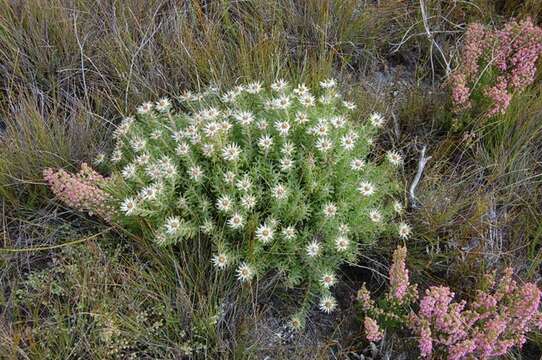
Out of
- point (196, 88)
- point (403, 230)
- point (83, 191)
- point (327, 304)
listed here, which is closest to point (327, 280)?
point (327, 304)

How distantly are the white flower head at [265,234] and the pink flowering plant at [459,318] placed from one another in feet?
1.62

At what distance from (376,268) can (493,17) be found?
221 cm

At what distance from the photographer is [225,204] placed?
7.72 feet

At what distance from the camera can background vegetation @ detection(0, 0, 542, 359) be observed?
2.39 meters

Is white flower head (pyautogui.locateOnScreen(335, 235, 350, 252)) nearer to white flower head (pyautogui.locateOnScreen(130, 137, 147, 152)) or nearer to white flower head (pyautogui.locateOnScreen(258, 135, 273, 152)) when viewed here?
white flower head (pyautogui.locateOnScreen(258, 135, 273, 152))

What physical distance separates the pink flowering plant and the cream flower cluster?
259 millimetres

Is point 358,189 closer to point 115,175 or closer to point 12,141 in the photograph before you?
point 115,175

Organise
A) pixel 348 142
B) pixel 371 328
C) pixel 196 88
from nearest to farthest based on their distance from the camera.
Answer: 1. pixel 371 328
2. pixel 348 142
3. pixel 196 88

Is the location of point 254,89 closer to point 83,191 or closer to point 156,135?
point 156,135

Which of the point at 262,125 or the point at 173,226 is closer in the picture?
the point at 173,226

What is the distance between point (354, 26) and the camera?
3.63 m

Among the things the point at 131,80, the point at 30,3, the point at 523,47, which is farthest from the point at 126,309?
the point at 523,47

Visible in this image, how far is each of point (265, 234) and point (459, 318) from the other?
0.89 metres

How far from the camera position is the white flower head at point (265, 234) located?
2305mm
